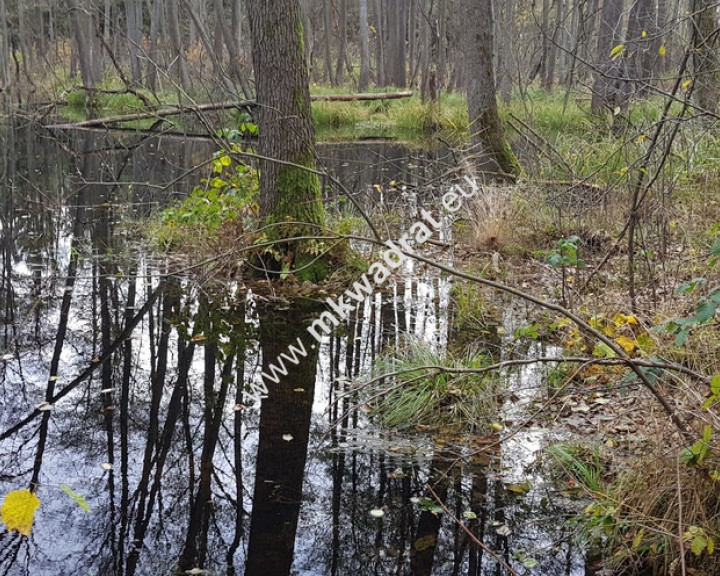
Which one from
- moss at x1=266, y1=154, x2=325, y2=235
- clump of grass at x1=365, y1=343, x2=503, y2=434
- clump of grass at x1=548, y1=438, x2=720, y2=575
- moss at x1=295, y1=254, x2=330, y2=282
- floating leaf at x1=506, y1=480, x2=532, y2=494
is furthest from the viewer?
moss at x1=295, y1=254, x2=330, y2=282

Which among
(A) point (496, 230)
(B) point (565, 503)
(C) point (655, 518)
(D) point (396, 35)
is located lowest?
(B) point (565, 503)

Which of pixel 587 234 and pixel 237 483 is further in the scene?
pixel 587 234

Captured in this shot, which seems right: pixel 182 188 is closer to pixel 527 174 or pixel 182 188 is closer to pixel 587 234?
pixel 527 174

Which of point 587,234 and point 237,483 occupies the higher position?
point 587,234

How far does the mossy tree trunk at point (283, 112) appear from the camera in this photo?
6559 millimetres

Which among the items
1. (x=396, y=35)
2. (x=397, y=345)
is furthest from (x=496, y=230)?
(x=396, y=35)

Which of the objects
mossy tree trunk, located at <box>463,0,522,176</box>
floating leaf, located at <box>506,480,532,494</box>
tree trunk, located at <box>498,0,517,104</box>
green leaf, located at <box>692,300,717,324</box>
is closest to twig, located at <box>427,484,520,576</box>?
floating leaf, located at <box>506,480,532,494</box>

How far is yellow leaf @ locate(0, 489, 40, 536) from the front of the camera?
7.60ft

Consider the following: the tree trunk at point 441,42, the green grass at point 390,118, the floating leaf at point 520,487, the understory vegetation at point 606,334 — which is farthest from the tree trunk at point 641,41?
the tree trunk at point 441,42

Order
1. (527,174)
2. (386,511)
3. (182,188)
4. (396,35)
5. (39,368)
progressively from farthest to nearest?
1. (396,35)
2. (182,188)
3. (527,174)
4. (39,368)
5. (386,511)

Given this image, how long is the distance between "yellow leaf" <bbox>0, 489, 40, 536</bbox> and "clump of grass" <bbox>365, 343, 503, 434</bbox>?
2.17 m

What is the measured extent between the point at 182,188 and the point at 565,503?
407 inches

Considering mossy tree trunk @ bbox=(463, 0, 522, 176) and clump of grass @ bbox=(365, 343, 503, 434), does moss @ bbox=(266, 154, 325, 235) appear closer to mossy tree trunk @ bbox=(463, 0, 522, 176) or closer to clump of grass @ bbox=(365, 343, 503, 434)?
clump of grass @ bbox=(365, 343, 503, 434)

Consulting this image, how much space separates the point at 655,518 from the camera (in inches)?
111
